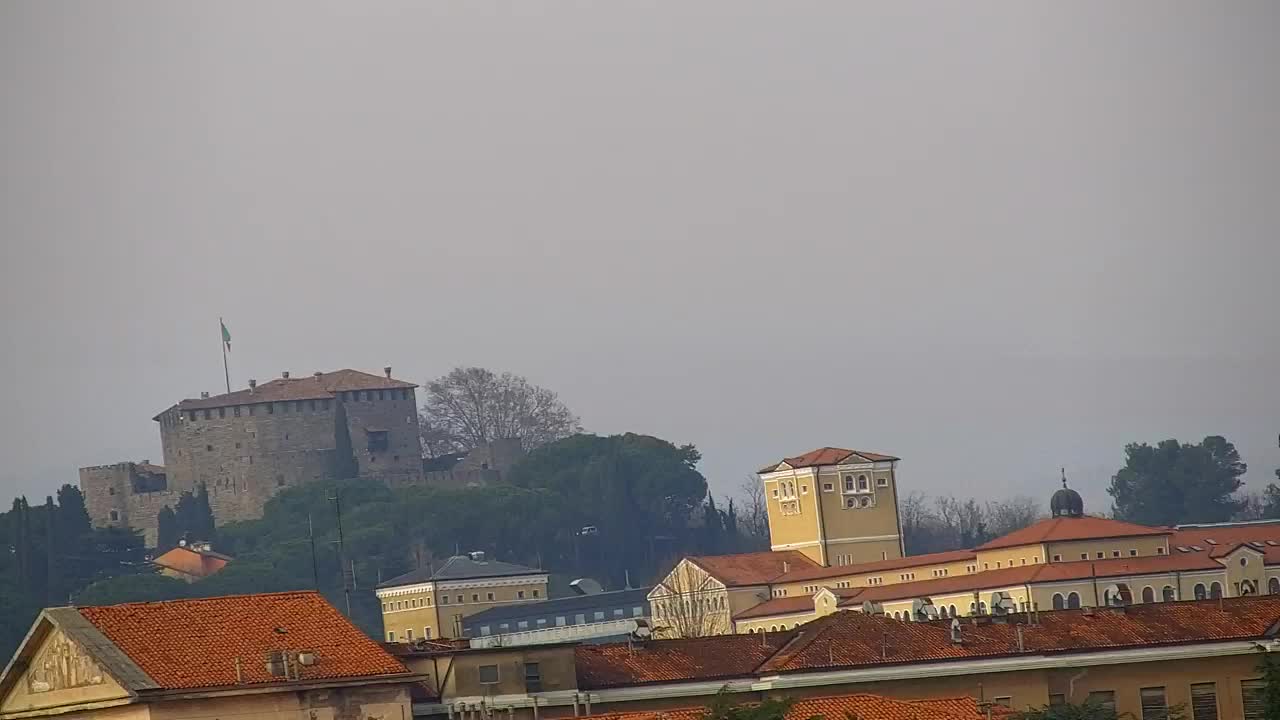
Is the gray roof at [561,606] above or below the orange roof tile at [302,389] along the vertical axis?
below

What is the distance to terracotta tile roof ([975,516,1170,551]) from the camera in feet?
324

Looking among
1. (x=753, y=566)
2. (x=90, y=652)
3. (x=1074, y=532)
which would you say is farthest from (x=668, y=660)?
Answer: (x=753, y=566)

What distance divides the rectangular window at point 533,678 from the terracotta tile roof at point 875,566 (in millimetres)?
58440

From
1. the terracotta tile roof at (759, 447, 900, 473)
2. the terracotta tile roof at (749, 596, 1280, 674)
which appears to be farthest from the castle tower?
the terracotta tile roof at (749, 596, 1280, 674)

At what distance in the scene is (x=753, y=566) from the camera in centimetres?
10775

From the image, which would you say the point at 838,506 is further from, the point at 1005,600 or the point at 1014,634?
the point at 1014,634

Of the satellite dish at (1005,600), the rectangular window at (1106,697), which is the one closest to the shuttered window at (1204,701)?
the rectangular window at (1106,697)

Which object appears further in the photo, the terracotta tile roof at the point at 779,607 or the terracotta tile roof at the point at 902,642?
the terracotta tile roof at the point at 779,607

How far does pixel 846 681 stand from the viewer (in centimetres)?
4612

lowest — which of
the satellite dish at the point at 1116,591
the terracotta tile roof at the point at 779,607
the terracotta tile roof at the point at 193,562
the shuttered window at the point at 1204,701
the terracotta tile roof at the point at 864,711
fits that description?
the shuttered window at the point at 1204,701

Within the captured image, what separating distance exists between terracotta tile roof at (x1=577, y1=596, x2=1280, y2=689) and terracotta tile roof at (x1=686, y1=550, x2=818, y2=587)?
55.0 m

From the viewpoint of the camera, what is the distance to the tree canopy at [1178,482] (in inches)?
5536

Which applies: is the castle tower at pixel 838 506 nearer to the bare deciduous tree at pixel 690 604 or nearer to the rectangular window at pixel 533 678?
the bare deciduous tree at pixel 690 604

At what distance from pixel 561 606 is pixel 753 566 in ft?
36.2
